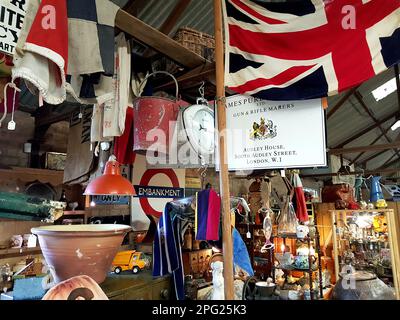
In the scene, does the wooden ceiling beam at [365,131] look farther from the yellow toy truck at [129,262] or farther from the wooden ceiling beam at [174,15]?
the yellow toy truck at [129,262]

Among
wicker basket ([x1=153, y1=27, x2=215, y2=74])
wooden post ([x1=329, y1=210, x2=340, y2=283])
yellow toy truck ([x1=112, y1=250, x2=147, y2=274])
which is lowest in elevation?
wooden post ([x1=329, y1=210, x2=340, y2=283])

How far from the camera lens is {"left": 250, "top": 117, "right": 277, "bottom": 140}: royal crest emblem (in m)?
1.58

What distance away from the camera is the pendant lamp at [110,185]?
1850 millimetres

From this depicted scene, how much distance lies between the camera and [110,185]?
188 centimetres

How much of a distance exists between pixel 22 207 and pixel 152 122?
926mm

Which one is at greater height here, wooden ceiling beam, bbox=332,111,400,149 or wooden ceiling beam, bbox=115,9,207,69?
wooden ceiling beam, bbox=332,111,400,149

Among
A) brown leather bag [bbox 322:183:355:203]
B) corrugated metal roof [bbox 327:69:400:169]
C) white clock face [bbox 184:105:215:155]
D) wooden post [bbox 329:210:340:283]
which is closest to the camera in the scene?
white clock face [bbox 184:105:215:155]

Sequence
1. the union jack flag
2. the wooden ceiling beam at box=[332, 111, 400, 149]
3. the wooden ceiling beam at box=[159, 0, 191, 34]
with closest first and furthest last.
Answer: the union jack flag → the wooden ceiling beam at box=[159, 0, 191, 34] → the wooden ceiling beam at box=[332, 111, 400, 149]

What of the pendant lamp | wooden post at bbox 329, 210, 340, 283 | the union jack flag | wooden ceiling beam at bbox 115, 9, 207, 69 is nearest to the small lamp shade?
the pendant lamp

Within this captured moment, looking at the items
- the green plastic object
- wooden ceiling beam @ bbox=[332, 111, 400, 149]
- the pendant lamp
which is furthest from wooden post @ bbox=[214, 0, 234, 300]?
wooden ceiling beam @ bbox=[332, 111, 400, 149]

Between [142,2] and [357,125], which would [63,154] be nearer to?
[142,2]

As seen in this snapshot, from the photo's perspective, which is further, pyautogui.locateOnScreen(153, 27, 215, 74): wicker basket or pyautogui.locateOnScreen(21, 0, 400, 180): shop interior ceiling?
pyautogui.locateOnScreen(21, 0, 400, 180): shop interior ceiling

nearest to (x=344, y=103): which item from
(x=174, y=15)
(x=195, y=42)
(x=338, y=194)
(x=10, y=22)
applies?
(x=338, y=194)

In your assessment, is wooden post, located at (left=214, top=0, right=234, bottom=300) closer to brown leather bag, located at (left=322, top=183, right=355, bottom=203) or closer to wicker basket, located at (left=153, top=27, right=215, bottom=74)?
wicker basket, located at (left=153, top=27, right=215, bottom=74)
